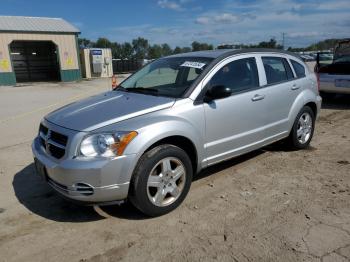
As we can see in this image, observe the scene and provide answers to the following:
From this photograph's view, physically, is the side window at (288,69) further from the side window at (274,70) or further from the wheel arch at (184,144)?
the wheel arch at (184,144)

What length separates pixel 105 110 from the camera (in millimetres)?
3969

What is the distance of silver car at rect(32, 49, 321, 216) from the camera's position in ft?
11.4

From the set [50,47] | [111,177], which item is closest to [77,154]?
[111,177]

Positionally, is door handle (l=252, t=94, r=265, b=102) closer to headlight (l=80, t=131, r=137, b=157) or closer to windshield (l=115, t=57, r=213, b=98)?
windshield (l=115, t=57, r=213, b=98)

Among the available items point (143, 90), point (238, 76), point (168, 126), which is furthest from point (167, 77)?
point (168, 126)

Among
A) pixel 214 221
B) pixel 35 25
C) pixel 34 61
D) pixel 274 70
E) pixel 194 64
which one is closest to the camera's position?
pixel 214 221

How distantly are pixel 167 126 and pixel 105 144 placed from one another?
27.2 inches

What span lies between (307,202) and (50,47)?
2837 cm

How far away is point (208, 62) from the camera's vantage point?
4496 millimetres

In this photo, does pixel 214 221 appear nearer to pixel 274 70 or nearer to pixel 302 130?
pixel 274 70

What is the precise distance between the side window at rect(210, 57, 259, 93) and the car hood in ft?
2.62

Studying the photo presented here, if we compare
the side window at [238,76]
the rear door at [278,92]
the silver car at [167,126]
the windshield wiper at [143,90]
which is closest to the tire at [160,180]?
the silver car at [167,126]

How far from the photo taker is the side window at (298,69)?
5816mm

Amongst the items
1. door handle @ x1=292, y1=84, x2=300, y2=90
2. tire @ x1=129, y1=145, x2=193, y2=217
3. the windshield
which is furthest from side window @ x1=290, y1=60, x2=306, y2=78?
tire @ x1=129, y1=145, x2=193, y2=217
